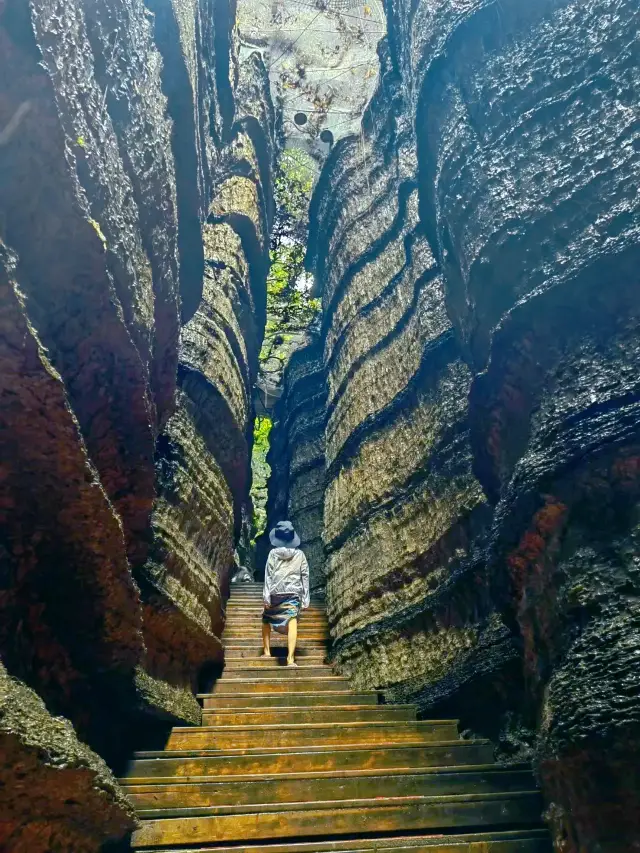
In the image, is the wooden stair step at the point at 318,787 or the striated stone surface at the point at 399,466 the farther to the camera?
the striated stone surface at the point at 399,466

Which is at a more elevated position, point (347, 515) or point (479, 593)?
point (347, 515)

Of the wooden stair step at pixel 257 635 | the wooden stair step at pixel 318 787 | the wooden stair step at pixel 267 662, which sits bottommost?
the wooden stair step at pixel 318 787

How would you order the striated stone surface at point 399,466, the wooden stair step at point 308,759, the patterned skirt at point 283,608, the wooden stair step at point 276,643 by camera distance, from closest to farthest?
the wooden stair step at point 308,759, the striated stone surface at point 399,466, the patterned skirt at point 283,608, the wooden stair step at point 276,643

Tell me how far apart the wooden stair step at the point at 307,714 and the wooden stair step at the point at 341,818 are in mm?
1058

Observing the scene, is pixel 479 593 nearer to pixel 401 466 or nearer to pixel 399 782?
pixel 399 782

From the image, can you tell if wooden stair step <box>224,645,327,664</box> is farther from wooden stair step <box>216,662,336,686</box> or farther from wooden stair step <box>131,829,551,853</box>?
wooden stair step <box>131,829,551,853</box>

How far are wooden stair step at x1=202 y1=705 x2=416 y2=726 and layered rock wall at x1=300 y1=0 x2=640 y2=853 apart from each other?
0.59ft

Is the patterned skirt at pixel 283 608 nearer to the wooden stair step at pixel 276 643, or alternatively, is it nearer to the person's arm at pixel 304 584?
the person's arm at pixel 304 584

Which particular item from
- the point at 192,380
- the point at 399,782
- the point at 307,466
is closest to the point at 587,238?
the point at 399,782

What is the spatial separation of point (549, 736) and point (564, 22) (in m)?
3.18

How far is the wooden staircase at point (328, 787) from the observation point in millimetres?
2107

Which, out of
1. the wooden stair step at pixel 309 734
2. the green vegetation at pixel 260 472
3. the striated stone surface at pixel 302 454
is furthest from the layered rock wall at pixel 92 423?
the green vegetation at pixel 260 472

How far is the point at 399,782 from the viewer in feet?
8.13

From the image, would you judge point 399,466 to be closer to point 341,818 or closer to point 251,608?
point 251,608
